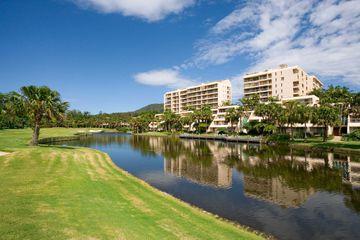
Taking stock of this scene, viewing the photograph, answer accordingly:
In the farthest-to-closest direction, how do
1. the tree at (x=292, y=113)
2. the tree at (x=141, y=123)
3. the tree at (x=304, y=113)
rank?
1. the tree at (x=141, y=123)
2. the tree at (x=292, y=113)
3. the tree at (x=304, y=113)

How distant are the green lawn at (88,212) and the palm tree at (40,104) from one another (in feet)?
85.0

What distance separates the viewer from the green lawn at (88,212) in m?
13.5

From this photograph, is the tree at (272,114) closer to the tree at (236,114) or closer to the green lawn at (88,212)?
A: the tree at (236,114)

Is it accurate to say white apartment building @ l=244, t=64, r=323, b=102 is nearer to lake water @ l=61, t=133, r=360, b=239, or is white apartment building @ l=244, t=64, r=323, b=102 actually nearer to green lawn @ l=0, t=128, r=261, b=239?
lake water @ l=61, t=133, r=360, b=239

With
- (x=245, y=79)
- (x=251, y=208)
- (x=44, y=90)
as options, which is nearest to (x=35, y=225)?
(x=251, y=208)

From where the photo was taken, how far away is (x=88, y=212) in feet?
54.7

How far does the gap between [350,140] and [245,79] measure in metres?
85.5

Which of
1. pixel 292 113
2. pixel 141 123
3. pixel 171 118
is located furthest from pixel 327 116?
pixel 141 123

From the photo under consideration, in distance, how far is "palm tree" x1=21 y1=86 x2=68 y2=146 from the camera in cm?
5088

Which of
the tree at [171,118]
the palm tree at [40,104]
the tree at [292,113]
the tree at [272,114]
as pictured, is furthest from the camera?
the tree at [171,118]

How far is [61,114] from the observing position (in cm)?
5434

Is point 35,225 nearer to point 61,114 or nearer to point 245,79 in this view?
point 61,114

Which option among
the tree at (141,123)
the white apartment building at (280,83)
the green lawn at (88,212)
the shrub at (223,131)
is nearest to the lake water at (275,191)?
the green lawn at (88,212)

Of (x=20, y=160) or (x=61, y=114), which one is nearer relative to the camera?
(x=20, y=160)
